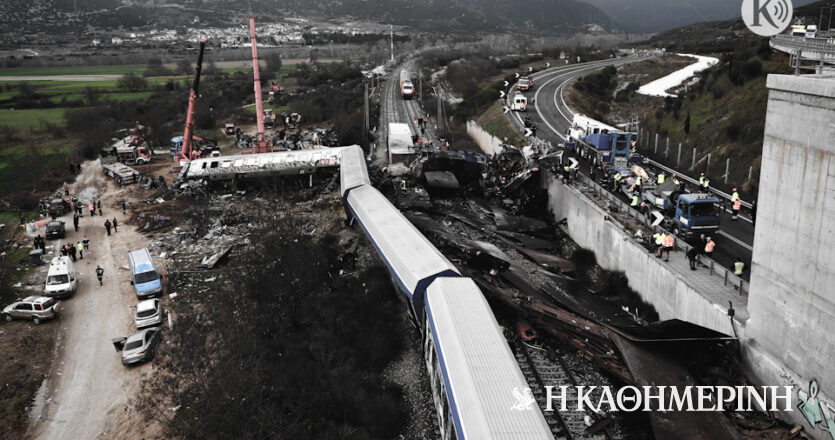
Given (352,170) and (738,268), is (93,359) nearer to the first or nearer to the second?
(352,170)

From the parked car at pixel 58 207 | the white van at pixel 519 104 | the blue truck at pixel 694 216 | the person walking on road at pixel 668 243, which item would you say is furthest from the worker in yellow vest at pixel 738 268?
the parked car at pixel 58 207

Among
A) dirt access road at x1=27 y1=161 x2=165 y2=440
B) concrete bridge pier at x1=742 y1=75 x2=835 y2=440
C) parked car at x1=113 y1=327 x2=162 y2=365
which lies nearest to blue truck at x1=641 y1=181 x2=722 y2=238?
concrete bridge pier at x1=742 y1=75 x2=835 y2=440

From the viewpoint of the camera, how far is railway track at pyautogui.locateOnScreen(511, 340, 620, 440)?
54.8ft

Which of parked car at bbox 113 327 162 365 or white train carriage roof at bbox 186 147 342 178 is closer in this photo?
parked car at bbox 113 327 162 365

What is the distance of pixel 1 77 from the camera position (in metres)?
112

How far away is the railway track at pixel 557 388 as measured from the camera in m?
16.7

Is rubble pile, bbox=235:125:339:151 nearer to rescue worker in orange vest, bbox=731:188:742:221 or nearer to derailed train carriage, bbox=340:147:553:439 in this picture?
derailed train carriage, bbox=340:147:553:439

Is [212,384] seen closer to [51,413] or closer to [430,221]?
[51,413]

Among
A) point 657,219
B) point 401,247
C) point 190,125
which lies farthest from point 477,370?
point 190,125

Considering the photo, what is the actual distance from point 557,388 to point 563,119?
3909 centimetres

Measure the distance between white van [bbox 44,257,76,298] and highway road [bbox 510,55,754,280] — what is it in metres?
28.6

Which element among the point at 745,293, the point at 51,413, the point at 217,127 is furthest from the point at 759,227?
→ the point at 217,127

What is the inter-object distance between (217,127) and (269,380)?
6316 cm

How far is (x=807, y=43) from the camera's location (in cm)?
1745
